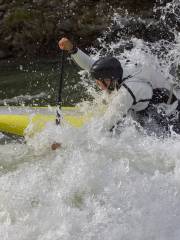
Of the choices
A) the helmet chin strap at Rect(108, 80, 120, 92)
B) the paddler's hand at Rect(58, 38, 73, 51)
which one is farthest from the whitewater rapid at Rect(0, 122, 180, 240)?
the paddler's hand at Rect(58, 38, 73, 51)

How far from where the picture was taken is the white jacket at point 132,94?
578 cm

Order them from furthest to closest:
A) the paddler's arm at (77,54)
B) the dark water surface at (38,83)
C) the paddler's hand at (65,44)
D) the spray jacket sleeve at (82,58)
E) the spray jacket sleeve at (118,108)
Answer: the dark water surface at (38,83), the spray jacket sleeve at (82,58), the paddler's arm at (77,54), the paddler's hand at (65,44), the spray jacket sleeve at (118,108)

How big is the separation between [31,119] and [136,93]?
75.3 inches

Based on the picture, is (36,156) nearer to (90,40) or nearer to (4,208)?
(4,208)

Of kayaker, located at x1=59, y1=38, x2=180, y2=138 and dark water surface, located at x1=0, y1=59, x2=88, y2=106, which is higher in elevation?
kayaker, located at x1=59, y1=38, x2=180, y2=138

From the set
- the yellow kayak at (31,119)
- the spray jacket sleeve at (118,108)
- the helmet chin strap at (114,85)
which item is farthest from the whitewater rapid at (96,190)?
the yellow kayak at (31,119)

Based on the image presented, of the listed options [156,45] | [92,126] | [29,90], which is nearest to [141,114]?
[92,126]

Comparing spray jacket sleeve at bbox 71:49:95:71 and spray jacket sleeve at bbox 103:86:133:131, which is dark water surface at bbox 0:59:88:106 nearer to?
spray jacket sleeve at bbox 71:49:95:71

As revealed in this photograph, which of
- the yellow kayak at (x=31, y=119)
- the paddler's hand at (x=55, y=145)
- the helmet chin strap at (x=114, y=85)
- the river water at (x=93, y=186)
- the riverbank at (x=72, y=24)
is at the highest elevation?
the helmet chin strap at (x=114, y=85)

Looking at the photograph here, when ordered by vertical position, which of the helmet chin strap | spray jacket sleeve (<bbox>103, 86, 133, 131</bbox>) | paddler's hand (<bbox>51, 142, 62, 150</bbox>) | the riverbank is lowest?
the riverbank

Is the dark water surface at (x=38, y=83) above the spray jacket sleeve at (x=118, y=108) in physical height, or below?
below

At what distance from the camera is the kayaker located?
19.0 feet

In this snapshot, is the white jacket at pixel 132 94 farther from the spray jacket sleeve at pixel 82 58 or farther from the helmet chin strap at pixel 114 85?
the spray jacket sleeve at pixel 82 58

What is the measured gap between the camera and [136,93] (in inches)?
228
